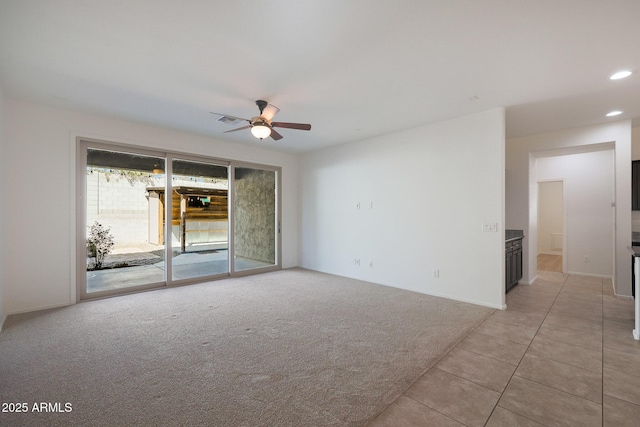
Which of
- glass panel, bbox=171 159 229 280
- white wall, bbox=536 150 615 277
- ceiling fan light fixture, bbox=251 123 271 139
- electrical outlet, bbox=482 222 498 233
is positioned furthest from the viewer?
white wall, bbox=536 150 615 277

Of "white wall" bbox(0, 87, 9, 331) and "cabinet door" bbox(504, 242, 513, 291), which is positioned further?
"cabinet door" bbox(504, 242, 513, 291)

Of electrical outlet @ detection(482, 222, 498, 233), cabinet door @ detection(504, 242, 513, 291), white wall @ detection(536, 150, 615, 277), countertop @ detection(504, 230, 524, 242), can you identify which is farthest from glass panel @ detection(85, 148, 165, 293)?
white wall @ detection(536, 150, 615, 277)

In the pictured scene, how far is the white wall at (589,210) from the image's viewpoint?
18.6 feet

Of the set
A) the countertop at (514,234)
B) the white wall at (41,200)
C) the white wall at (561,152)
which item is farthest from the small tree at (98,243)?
the white wall at (561,152)

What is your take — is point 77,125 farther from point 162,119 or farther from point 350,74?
point 350,74

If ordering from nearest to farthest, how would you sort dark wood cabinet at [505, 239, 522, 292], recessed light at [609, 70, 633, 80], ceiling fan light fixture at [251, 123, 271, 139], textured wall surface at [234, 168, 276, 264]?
recessed light at [609, 70, 633, 80] → ceiling fan light fixture at [251, 123, 271, 139] → dark wood cabinet at [505, 239, 522, 292] → textured wall surface at [234, 168, 276, 264]

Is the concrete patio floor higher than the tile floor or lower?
higher

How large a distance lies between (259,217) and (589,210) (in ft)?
23.7

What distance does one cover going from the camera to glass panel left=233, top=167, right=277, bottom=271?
20.3 feet

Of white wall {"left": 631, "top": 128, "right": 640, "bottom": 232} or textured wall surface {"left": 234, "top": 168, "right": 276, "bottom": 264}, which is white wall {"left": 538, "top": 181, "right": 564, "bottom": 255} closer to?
white wall {"left": 631, "top": 128, "right": 640, "bottom": 232}

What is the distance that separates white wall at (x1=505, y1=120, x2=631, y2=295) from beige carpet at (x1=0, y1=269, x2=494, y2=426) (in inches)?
97.4

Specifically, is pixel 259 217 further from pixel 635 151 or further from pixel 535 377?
pixel 635 151

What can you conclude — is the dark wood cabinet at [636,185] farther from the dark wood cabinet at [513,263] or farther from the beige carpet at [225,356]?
the beige carpet at [225,356]

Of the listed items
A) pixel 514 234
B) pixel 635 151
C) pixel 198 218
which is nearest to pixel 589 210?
pixel 635 151
